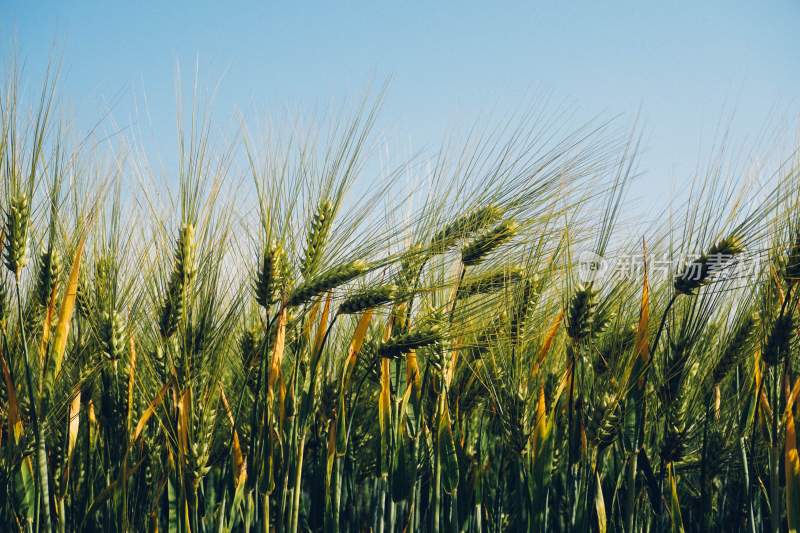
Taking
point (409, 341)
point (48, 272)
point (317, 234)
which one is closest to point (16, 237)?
point (48, 272)

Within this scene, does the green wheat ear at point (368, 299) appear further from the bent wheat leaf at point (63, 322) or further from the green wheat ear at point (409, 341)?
the bent wheat leaf at point (63, 322)

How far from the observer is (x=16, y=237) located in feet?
5.27

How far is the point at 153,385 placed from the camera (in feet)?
6.11

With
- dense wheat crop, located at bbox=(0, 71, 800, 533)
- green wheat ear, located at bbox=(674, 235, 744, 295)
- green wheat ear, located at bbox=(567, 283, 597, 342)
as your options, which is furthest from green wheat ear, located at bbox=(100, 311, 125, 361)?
green wheat ear, located at bbox=(674, 235, 744, 295)

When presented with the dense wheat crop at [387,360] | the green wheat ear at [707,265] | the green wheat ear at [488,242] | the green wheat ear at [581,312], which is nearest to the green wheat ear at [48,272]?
the dense wheat crop at [387,360]

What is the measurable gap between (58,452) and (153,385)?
28 cm

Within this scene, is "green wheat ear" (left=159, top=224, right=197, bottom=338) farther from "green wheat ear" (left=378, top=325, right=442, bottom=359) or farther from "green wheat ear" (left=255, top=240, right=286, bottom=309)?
"green wheat ear" (left=378, top=325, right=442, bottom=359)

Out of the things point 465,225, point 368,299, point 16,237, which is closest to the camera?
point 16,237

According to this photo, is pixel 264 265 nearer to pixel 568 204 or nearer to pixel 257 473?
pixel 257 473

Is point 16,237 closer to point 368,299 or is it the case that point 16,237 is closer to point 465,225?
point 368,299

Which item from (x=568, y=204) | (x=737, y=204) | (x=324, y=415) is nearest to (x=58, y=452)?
(x=324, y=415)

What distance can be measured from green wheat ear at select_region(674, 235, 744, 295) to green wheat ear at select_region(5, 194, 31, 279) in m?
1.51

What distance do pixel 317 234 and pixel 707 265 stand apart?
0.94 m

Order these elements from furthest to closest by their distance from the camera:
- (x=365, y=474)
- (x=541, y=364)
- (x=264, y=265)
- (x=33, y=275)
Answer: (x=365, y=474)
(x=541, y=364)
(x=33, y=275)
(x=264, y=265)
